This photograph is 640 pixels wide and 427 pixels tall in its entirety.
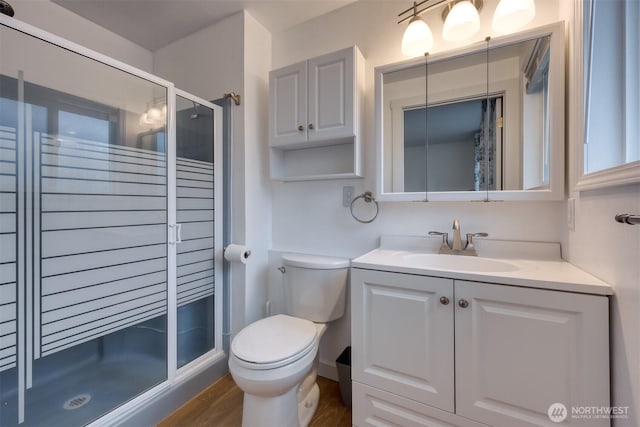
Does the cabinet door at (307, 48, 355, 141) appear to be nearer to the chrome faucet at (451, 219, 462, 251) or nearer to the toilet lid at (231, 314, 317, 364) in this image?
the chrome faucet at (451, 219, 462, 251)

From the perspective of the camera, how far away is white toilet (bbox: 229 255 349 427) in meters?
1.10

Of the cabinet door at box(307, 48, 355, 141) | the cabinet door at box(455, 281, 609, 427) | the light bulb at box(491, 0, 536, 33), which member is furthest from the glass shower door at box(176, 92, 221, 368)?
the light bulb at box(491, 0, 536, 33)

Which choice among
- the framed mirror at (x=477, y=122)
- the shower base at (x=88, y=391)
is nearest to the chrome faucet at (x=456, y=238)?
the framed mirror at (x=477, y=122)

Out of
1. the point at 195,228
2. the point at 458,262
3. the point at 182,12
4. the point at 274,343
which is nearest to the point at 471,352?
the point at 458,262

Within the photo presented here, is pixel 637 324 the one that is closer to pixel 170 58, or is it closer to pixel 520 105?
pixel 520 105

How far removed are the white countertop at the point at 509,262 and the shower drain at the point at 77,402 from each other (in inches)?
55.3

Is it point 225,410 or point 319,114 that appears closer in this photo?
point 225,410

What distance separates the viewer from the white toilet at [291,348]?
110 cm

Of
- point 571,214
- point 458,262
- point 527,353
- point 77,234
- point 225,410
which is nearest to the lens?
point 527,353

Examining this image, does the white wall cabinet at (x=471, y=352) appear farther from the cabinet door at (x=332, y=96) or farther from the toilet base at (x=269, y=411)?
the cabinet door at (x=332, y=96)

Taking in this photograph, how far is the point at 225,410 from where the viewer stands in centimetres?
143

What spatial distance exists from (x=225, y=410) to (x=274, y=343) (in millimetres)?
610

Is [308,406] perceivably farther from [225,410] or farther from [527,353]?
[527,353]

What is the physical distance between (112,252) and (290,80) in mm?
1347
